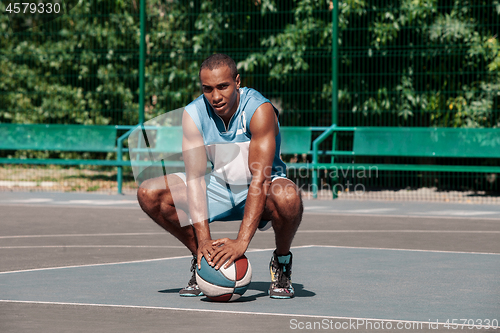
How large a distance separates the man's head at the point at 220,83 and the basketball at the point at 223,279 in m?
1.05

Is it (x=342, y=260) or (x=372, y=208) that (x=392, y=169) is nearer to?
(x=372, y=208)

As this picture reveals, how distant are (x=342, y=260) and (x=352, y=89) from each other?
8236 millimetres

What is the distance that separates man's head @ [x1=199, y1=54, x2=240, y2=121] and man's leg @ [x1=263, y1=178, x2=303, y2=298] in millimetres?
654

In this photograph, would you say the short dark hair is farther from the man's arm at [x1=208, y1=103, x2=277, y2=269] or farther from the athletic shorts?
the athletic shorts

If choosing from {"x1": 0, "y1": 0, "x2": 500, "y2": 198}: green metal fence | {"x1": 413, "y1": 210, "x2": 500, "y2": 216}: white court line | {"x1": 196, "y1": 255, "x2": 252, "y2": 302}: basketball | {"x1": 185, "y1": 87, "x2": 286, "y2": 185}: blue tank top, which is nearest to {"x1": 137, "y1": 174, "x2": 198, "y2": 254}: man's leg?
{"x1": 185, "y1": 87, "x2": 286, "y2": 185}: blue tank top

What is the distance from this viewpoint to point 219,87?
6.10 metres

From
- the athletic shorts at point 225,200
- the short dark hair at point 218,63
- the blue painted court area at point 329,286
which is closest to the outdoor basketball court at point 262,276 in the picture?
the blue painted court area at point 329,286

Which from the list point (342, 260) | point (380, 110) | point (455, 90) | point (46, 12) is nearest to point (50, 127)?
point (46, 12)

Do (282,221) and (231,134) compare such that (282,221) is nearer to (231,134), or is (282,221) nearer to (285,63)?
(231,134)

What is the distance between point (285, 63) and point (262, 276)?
31.2 feet

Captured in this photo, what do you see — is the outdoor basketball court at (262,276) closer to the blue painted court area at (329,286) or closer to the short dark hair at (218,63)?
the blue painted court area at (329,286)

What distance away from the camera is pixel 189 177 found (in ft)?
20.3

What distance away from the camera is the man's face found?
607cm

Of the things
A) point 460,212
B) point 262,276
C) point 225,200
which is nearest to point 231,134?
point 225,200
